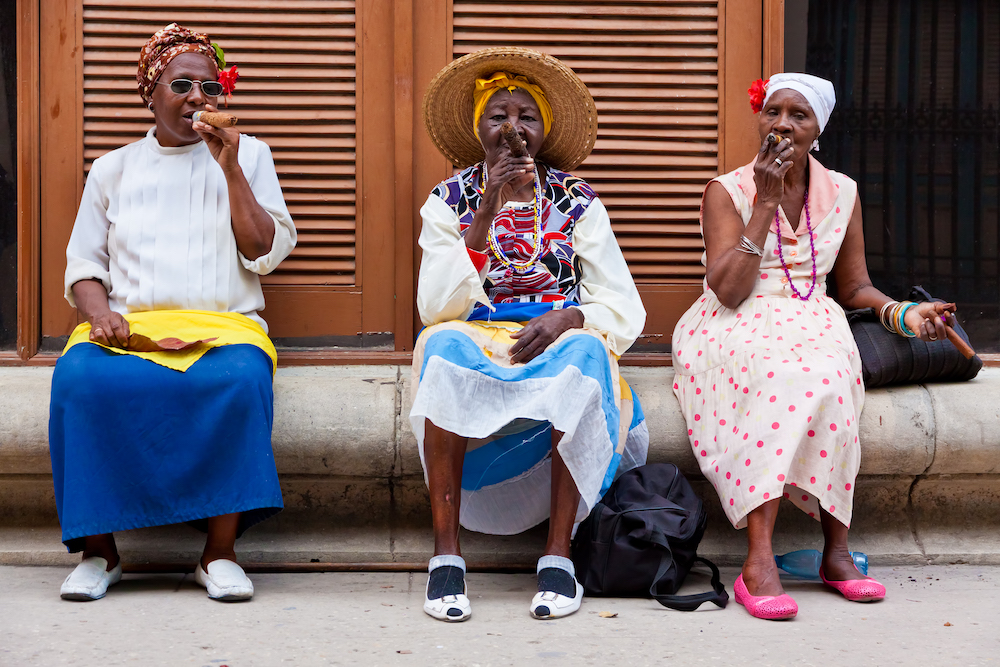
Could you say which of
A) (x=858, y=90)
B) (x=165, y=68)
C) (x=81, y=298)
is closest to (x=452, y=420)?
(x=81, y=298)

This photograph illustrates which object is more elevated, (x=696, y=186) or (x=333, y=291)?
(x=696, y=186)

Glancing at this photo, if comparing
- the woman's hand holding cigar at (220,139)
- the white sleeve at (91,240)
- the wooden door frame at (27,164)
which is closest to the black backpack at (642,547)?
the woman's hand holding cigar at (220,139)

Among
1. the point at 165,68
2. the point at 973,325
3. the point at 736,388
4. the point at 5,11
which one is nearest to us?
the point at 736,388

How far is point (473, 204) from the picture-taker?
354 centimetres

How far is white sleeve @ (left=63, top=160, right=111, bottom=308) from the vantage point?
3.45 metres

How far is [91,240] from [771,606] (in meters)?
2.54

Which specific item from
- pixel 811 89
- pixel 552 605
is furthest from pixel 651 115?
pixel 552 605

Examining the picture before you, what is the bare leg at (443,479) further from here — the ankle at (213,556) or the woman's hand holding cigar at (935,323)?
the woman's hand holding cigar at (935,323)

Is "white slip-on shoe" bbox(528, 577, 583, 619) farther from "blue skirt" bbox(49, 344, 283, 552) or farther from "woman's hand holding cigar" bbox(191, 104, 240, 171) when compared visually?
"woman's hand holding cigar" bbox(191, 104, 240, 171)

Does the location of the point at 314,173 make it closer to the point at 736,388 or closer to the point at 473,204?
the point at 473,204

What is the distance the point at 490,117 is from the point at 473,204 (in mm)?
309

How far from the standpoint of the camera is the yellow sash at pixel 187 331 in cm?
314

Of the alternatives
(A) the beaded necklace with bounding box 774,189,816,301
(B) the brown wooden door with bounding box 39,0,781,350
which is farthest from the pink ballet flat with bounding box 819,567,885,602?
(B) the brown wooden door with bounding box 39,0,781,350

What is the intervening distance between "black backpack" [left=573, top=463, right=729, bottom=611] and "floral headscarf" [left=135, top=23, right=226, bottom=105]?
82.5 inches
